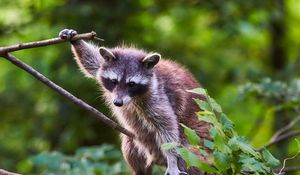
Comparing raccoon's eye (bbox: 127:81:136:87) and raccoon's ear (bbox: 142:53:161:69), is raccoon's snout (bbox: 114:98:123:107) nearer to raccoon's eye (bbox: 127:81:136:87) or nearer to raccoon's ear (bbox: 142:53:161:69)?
raccoon's eye (bbox: 127:81:136:87)

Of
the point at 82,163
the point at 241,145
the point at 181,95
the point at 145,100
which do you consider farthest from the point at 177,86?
the point at 241,145

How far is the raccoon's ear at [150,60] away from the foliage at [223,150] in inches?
90.0

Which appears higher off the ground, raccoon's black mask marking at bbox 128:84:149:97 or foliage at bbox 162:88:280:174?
foliage at bbox 162:88:280:174

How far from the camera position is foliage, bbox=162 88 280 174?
4133 millimetres

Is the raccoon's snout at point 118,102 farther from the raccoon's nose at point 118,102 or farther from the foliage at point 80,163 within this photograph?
the foliage at point 80,163

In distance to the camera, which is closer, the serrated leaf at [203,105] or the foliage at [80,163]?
the serrated leaf at [203,105]

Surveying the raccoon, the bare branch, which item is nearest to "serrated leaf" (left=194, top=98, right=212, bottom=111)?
the bare branch

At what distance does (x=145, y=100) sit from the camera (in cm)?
662

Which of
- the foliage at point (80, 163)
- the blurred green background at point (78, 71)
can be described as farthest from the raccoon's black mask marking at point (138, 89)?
the blurred green background at point (78, 71)

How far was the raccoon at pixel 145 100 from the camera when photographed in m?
6.49

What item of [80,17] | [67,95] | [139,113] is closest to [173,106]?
[139,113]

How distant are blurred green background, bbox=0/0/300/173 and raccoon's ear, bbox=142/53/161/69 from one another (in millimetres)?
3421

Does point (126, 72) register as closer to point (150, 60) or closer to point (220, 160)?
point (150, 60)

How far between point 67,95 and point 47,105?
670 centimetres
